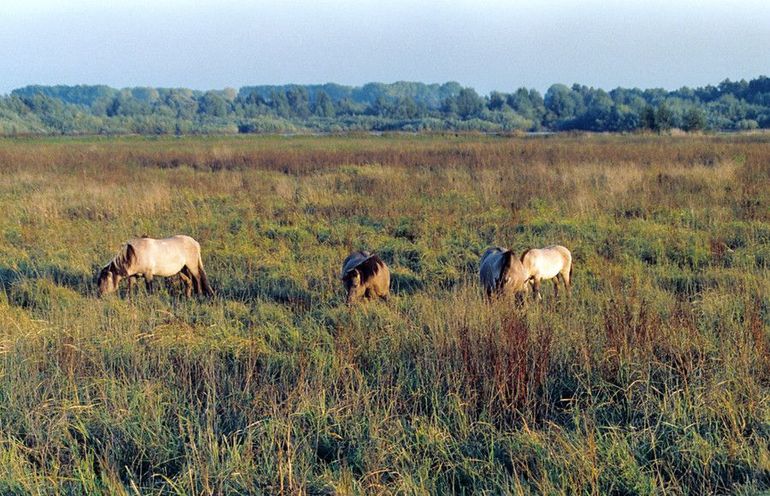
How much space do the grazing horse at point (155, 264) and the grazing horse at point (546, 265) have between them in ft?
13.2

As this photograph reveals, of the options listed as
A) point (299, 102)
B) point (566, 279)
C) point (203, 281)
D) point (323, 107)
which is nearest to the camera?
point (566, 279)

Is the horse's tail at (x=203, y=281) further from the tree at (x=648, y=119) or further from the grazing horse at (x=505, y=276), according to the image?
the tree at (x=648, y=119)

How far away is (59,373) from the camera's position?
5.31 m

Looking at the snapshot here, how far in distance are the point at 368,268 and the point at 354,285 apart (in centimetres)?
30

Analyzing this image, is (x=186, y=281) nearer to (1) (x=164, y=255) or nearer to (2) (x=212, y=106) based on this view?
(1) (x=164, y=255)

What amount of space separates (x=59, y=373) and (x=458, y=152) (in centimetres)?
2320

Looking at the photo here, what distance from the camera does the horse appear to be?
791 cm

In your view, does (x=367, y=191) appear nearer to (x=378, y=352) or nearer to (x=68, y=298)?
(x=68, y=298)

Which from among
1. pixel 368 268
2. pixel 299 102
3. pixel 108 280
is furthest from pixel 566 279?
pixel 299 102

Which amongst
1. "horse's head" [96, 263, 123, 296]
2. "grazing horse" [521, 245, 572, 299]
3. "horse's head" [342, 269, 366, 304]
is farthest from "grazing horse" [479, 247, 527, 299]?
"horse's head" [96, 263, 123, 296]

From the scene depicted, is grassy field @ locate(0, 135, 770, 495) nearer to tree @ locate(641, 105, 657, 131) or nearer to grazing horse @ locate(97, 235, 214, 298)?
grazing horse @ locate(97, 235, 214, 298)

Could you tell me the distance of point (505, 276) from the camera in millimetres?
7797

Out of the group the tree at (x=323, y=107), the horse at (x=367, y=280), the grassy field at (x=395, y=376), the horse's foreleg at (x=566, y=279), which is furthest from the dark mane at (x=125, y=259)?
the tree at (x=323, y=107)

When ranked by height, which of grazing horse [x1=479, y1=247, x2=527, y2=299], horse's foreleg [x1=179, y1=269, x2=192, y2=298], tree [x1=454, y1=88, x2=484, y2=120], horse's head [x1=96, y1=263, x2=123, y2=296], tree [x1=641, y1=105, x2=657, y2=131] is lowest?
horse's foreleg [x1=179, y1=269, x2=192, y2=298]
